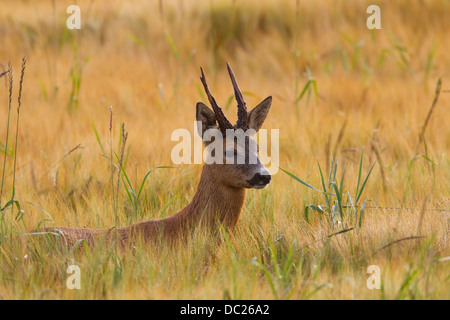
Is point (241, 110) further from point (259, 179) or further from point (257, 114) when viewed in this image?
point (259, 179)

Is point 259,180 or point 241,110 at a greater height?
point 241,110

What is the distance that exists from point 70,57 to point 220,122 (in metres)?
5.38

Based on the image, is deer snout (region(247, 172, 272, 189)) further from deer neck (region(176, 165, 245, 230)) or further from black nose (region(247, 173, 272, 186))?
deer neck (region(176, 165, 245, 230))

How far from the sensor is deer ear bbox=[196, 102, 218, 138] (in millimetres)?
4004

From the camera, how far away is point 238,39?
920 centimetres

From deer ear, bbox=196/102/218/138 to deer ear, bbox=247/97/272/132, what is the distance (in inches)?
7.9

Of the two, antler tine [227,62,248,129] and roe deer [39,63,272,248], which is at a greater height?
antler tine [227,62,248,129]

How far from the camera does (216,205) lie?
3.96 meters

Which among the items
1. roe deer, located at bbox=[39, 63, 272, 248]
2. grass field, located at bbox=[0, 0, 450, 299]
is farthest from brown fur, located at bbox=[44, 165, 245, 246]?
grass field, located at bbox=[0, 0, 450, 299]

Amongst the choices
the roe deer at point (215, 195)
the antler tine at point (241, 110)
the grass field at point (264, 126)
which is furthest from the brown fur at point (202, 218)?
the antler tine at point (241, 110)

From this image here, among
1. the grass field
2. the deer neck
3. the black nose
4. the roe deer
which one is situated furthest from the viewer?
the deer neck

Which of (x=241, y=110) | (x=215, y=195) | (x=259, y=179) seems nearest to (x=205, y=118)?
(x=241, y=110)

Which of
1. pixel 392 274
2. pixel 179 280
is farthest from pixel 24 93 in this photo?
pixel 392 274

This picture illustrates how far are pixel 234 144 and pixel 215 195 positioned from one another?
0.31m
